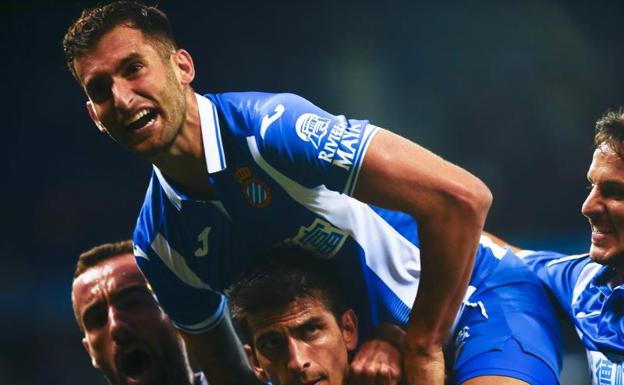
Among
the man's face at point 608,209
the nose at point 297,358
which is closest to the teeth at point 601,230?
the man's face at point 608,209

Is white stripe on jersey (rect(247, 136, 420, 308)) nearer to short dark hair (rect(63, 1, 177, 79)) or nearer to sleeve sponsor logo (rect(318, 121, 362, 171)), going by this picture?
sleeve sponsor logo (rect(318, 121, 362, 171))

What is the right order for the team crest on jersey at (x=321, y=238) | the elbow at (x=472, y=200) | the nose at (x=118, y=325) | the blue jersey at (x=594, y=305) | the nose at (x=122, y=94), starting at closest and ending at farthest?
the elbow at (x=472, y=200), the nose at (x=122, y=94), the team crest on jersey at (x=321, y=238), the blue jersey at (x=594, y=305), the nose at (x=118, y=325)

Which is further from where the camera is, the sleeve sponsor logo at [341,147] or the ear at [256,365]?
the ear at [256,365]

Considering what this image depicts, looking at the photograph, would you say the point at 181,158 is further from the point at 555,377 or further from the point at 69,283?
the point at 69,283

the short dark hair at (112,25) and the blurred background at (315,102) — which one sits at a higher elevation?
the short dark hair at (112,25)

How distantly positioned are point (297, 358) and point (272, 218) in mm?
212

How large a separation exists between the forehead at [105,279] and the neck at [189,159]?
431 mm

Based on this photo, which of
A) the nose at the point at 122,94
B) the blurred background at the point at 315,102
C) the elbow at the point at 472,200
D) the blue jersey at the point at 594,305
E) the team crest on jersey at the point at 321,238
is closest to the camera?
the elbow at the point at 472,200

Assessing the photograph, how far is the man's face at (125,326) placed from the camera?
1631 mm

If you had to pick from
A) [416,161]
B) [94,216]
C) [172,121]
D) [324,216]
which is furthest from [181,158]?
[94,216]

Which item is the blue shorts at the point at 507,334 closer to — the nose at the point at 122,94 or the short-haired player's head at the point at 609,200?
the short-haired player's head at the point at 609,200

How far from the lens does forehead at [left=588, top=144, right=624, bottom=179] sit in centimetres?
143

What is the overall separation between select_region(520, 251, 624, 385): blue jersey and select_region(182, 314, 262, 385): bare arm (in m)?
0.55

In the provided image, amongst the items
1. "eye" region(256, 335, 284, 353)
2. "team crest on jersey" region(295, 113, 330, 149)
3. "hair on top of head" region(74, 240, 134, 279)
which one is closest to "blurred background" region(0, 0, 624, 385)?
"hair on top of head" region(74, 240, 134, 279)
